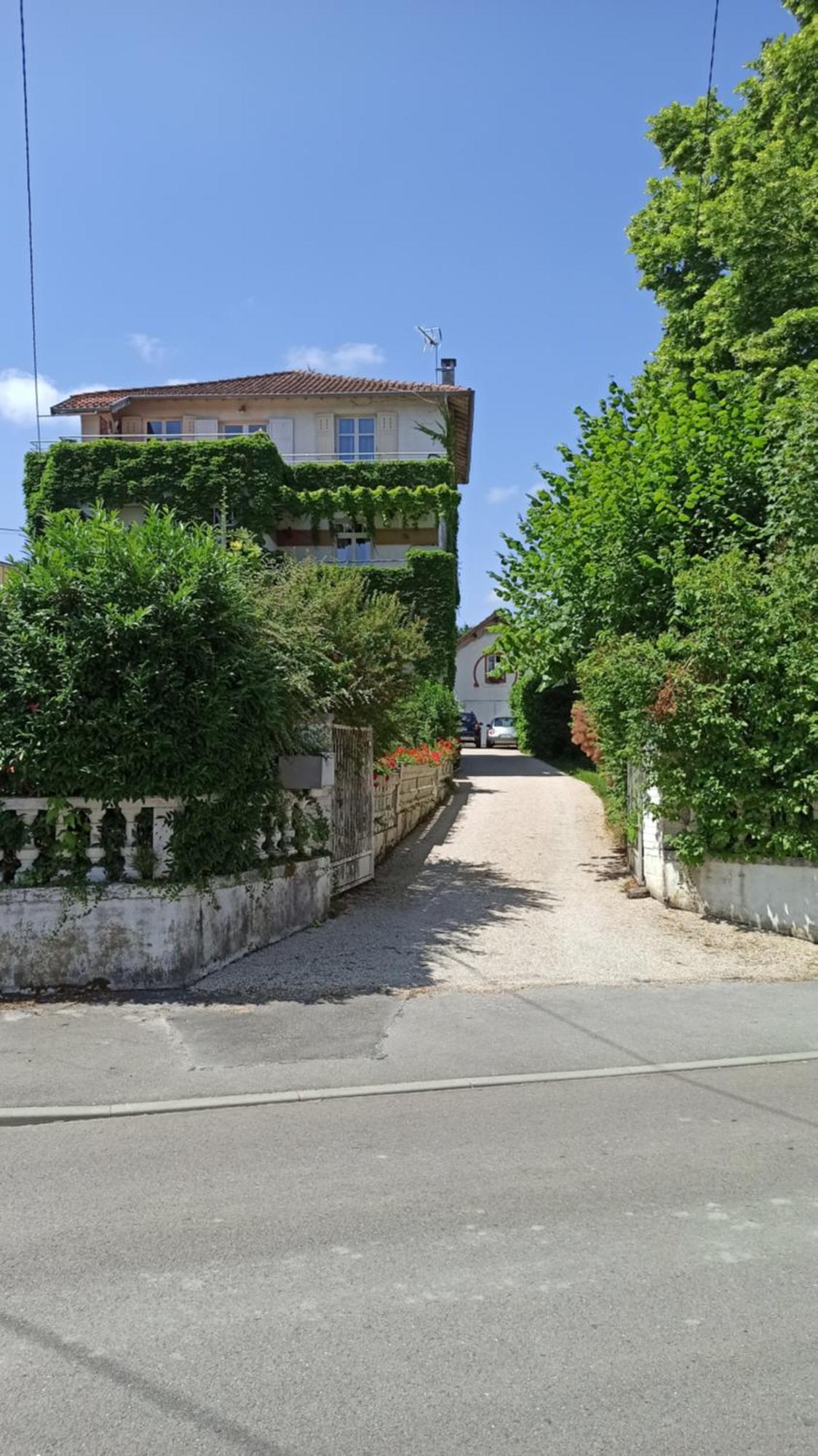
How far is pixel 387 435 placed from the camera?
37.3 meters

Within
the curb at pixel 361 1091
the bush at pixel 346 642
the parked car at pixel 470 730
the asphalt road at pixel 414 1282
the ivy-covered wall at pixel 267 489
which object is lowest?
the curb at pixel 361 1091

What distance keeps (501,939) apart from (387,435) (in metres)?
30.7

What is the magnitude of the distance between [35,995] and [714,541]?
9.40m

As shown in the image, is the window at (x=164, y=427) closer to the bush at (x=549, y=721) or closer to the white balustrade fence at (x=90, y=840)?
the bush at (x=549, y=721)

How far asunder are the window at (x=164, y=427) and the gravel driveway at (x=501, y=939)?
2777 cm

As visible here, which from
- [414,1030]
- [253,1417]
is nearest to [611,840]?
[414,1030]

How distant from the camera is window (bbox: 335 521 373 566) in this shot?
3744cm

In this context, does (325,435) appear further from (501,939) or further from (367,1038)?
(367,1038)

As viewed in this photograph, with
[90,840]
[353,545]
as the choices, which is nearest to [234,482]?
[353,545]

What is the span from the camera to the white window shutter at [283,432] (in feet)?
123

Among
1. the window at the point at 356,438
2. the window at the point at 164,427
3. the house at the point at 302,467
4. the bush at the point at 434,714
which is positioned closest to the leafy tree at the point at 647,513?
the bush at the point at 434,714

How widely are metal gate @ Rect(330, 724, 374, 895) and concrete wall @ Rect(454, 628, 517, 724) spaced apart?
48.5 meters

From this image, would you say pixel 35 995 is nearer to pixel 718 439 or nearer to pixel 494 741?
pixel 718 439

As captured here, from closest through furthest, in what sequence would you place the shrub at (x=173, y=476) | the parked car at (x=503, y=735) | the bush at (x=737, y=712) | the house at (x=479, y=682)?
the bush at (x=737, y=712) → the shrub at (x=173, y=476) → the parked car at (x=503, y=735) → the house at (x=479, y=682)
